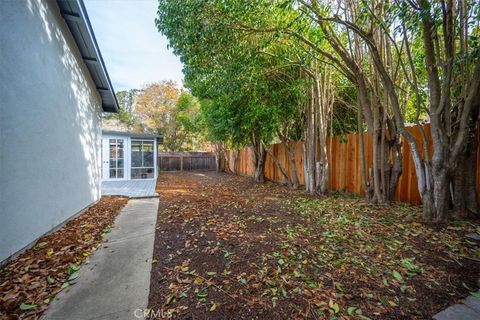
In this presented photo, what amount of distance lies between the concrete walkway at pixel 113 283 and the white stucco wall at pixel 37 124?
104cm

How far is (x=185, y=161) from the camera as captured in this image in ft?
62.0

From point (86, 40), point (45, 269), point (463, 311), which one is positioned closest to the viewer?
point (463, 311)

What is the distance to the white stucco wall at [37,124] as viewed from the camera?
8.40ft

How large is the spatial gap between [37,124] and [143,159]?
9331 millimetres

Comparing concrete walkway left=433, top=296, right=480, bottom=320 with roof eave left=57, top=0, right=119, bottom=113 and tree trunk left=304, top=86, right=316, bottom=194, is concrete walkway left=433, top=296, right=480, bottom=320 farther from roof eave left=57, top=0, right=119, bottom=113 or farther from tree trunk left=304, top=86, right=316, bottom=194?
roof eave left=57, top=0, right=119, bottom=113

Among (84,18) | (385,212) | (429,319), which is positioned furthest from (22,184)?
(385,212)

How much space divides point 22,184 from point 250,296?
126 inches

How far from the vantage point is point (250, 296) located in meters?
1.91

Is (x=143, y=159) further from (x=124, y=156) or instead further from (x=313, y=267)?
(x=313, y=267)

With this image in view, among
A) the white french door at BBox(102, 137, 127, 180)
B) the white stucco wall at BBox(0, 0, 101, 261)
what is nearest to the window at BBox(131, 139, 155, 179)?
the white french door at BBox(102, 137, 127, 180)

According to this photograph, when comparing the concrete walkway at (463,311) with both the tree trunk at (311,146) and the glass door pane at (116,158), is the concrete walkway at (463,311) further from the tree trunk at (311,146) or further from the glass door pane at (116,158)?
the glass door pane at (116,158)

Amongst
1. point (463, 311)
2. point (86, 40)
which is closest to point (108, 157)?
point (86, 40)


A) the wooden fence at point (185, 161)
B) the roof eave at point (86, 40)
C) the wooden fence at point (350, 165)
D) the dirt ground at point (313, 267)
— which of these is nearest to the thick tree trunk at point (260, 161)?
the wooden fence at point (350, 165)

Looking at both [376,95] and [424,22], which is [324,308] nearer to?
[424,22]
